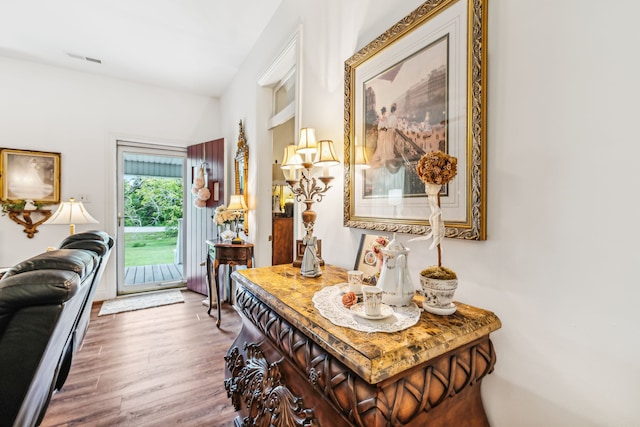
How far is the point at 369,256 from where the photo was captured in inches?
52.9

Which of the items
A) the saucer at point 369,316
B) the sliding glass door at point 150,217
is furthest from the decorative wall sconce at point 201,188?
the saucer at point 369,316

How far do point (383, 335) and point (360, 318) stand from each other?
0.40ft

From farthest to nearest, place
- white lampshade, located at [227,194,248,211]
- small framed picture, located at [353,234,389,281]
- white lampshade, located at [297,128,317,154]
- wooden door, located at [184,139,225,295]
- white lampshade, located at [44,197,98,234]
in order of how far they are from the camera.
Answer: wooden door, located at [184,139,225,295], white lampshade, located at [227,194,248,211], white lampshade, located at [44,197,98,234], white lampshade, located at [297,128,317,154], small framed picture, located at [353,234,389,281]

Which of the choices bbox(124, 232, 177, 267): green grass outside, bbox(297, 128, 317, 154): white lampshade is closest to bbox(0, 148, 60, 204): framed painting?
bbox(124, 232, 177, 267): green grass outside

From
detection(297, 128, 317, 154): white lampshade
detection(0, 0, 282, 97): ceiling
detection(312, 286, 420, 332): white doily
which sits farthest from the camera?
detection(0, 0, 282, 97): ceiling

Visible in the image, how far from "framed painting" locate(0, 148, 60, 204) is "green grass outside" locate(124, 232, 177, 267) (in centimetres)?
103

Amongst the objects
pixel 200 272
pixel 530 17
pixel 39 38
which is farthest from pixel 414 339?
pixel 39 38

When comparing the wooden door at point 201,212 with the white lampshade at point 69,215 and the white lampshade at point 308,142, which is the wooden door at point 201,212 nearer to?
the white lampshade at point 69,215

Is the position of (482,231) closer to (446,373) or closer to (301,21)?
(446,373)

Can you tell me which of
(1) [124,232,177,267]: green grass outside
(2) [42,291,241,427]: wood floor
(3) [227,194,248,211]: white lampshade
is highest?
(3) [227,194,248,211]: white lampshade

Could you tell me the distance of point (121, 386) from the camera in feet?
6.49

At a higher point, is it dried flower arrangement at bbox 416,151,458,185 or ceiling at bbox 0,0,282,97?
ceiling at bbox 0,0,282,97

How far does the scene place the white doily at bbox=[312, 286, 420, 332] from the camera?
32.2 inches

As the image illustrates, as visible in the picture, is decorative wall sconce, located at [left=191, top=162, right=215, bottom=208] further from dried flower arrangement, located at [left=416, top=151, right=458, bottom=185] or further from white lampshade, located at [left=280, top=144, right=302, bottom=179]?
dried flower arrangement, located at [left=416, top=151, right=458, bottom=185]
